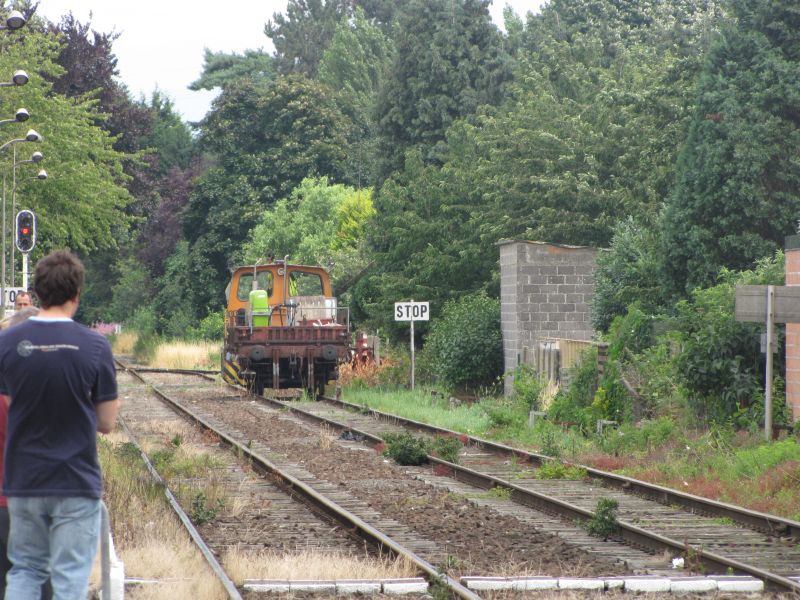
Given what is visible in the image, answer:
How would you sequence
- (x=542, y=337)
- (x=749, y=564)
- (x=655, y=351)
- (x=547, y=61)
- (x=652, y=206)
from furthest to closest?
(x=547, y=61) < (x=652, y=206) < (x=542, y=337) < (x=655, y=351) < (x=749, y=564)

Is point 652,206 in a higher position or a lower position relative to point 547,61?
lower

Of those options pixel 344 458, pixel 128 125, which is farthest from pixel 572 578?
pixel 128 125

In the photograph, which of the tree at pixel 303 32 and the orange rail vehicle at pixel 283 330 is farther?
the tree at pixel 303 32

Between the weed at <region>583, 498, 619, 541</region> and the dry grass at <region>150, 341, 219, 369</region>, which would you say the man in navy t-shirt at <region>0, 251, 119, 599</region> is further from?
the dry grass at <region>150, 341, 219, 369</region>

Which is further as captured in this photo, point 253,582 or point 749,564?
point 749,564

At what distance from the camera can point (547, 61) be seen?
51.1 metres

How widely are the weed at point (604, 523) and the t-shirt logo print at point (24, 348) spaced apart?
6496mm

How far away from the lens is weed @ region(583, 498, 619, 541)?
429 inches

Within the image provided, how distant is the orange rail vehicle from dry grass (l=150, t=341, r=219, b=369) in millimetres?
15275

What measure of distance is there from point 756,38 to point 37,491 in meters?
23.0

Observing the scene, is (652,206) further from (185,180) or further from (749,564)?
(185,180)

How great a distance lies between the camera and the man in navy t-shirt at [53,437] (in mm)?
5434

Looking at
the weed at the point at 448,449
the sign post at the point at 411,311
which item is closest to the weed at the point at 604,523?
the weed at the point at 448,449

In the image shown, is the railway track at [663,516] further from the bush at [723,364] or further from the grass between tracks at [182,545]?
the bush at [723,364]
